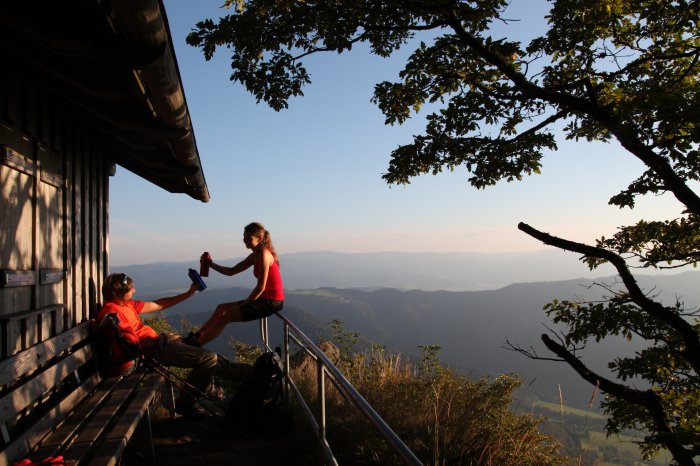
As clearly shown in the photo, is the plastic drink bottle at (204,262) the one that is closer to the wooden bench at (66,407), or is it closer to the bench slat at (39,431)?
the wooden bench at (66,407)

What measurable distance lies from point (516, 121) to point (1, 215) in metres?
6.62

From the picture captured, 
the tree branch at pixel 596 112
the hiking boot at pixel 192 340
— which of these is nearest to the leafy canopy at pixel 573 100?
the tree branch at pixel 596 112

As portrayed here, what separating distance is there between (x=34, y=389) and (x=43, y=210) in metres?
1.54

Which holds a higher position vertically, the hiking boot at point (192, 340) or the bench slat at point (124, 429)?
the hiking boot at point (192, 340)

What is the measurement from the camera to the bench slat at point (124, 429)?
9.30 ft

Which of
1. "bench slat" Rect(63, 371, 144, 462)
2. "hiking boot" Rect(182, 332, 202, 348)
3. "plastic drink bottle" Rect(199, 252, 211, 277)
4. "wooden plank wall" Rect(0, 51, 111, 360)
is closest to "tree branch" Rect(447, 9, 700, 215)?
"plastic drink bottle" Rect(199, 252, 211, 277)

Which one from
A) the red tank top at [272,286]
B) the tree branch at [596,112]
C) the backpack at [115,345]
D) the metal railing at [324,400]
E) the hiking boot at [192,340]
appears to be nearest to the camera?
the metal railing at [324,400]

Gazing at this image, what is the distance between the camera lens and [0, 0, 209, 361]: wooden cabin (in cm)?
238

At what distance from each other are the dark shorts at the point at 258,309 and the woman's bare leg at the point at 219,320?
6cm

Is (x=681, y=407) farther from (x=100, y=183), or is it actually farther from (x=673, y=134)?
(x=100, y=183)

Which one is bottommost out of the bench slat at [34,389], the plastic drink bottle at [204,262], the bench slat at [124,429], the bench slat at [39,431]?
the bench slat at [124,429]

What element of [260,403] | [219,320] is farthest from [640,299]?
[219,320]

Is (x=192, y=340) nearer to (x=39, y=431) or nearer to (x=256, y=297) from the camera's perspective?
(x=256, y=297)

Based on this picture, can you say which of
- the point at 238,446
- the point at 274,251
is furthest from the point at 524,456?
the point at 274,251
